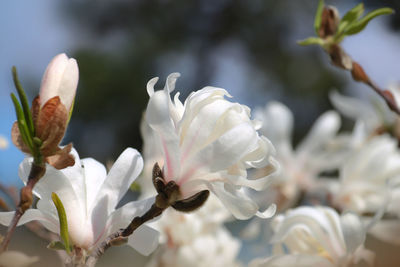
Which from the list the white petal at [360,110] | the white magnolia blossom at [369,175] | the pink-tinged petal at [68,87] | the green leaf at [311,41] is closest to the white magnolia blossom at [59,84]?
the pink-tinged petal at [68,87]

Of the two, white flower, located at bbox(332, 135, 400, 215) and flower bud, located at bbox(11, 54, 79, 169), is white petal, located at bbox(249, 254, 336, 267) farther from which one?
white flower, located at bbox(332, 135, 400, 215)

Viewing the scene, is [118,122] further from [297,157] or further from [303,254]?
[303,254]

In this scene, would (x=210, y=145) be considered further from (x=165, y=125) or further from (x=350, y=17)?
(x=350, y=17)

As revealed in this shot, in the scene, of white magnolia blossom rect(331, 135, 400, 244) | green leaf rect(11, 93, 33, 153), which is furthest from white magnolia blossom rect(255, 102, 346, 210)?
green leaf rect(11, 93, 33, 153)

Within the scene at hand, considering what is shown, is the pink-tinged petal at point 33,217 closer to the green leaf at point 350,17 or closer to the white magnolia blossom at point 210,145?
the white magnolia blossom at point 210,145

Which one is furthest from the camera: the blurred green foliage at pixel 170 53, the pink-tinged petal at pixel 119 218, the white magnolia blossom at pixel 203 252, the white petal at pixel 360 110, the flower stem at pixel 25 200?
the blurred green foliage at pixel 170 53

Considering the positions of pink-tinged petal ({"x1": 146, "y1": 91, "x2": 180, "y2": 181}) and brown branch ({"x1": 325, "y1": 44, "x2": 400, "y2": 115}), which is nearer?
pink-tinged petal ({"x1": 146, "y1": 91, "x2": 180, "y2": 181})

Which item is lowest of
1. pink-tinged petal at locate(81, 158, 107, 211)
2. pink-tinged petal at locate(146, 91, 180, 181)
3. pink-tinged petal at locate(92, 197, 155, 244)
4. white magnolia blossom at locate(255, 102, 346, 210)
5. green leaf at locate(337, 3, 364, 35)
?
white magnolia blossom at locate(255, 102, 346, 210)
